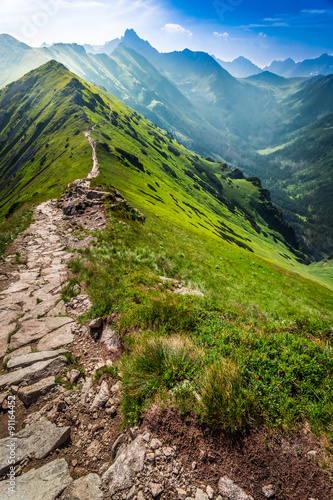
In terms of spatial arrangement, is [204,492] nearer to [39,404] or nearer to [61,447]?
[61,447]

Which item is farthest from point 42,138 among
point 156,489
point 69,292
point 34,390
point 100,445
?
point 156,489

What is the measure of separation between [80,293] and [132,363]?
6112 millimetres

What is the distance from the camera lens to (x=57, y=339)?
814 centimetres

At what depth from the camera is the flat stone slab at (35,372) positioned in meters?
6.32

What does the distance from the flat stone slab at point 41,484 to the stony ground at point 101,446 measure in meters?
0.02

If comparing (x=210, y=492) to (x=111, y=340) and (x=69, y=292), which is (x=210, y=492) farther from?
(x=69, y=292)

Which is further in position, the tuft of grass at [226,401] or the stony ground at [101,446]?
the tuft of grass at [226,401]

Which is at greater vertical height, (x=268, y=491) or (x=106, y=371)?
(x=268, y=491)

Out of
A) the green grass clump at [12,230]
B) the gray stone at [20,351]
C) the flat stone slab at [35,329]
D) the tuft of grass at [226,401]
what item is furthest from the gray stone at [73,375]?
the green grass clump at [12,230]

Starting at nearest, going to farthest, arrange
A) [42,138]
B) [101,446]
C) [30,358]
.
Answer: [101,446] → [30,358] → [42,138]

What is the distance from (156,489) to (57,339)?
232 inches

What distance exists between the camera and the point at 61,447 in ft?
16.1

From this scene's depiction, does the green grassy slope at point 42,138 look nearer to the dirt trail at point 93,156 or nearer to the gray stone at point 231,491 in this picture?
the dirt trail at point 93,156

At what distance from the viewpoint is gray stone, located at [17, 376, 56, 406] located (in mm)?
5836
